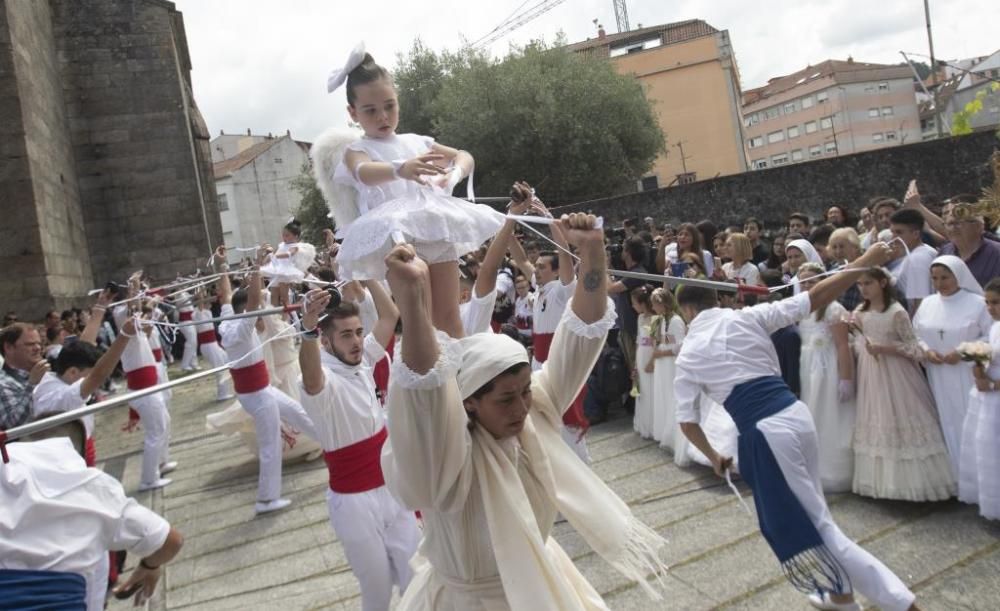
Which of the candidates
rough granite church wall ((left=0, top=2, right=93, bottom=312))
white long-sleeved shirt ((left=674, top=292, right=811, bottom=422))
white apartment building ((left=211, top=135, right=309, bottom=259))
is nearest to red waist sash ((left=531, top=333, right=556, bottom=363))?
white long-sleeved shirt ((left=674, top=292, right=811, bottom=422))

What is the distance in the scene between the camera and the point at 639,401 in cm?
779

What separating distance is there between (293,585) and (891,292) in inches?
184

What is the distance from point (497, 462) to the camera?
225 centimetres

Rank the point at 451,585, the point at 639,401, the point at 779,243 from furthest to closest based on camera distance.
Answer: the point at 779,243 → the point at 639,401 → the point at 451,585

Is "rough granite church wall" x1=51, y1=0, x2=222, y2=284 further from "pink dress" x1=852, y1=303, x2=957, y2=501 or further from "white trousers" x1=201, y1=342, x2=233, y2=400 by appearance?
"pink dress" x1=852, y1=303, x2=957, y2=501

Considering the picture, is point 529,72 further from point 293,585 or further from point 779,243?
point 293,585

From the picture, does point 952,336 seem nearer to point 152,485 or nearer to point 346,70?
point 346,70

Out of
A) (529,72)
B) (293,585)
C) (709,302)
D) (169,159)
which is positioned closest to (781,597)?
(709,302)

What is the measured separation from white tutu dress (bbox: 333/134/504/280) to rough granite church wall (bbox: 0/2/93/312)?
1266 cm

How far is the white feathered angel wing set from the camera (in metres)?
2.68

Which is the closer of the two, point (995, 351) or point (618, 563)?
point (618, 563)

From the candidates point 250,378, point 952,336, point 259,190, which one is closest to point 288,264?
point 250,378

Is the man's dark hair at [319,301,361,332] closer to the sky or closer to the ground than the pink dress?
closer to the sky

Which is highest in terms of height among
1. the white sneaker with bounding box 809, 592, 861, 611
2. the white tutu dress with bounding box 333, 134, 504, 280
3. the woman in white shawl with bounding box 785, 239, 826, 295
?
the white tutu dress with bounding box 333, 134, 504, 280
